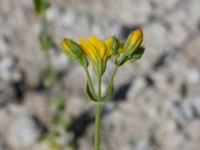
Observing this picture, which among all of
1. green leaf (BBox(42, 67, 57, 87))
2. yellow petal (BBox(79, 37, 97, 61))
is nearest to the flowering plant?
yellow petal (BBox(79, 37, 97, 61))

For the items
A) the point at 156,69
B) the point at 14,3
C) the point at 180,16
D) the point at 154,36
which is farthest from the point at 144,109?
the point at 14,3

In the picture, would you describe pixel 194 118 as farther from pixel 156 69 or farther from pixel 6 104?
pixel 6 104

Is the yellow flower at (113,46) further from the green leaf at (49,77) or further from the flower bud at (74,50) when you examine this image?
the green leaf at (49,77)

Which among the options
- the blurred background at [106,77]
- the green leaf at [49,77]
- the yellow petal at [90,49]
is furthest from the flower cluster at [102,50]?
the green leaf at [49,77]

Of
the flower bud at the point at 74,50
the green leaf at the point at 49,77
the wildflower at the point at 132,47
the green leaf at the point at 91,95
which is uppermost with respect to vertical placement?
the green leaf at the point at 49,77

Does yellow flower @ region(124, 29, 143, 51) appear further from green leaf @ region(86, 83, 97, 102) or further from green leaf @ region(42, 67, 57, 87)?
green leaf @ region(42, 67, 57, 87)

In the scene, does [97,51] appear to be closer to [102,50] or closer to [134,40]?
[102,50]

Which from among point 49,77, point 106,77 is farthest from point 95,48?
point 106,77
